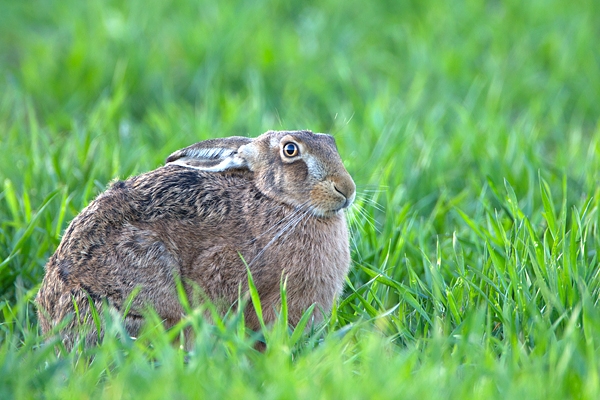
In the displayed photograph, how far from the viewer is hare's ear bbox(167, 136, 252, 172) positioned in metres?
3.78

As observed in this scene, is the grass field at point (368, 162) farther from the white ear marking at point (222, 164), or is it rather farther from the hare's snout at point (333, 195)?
the white ear marking at point (222, 164)

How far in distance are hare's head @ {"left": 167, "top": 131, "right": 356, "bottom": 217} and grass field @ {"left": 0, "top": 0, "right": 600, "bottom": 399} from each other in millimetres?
373

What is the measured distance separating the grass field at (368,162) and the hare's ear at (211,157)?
2.03ft

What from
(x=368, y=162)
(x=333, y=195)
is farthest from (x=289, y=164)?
(x=368, y=162)

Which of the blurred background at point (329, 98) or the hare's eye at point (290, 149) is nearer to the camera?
the hare's eye at point (290, 149)

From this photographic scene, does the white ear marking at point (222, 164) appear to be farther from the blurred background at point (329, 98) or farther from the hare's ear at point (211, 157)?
the blurred background at point (329, 98)

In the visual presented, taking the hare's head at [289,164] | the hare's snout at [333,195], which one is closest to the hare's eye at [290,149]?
the hare's head at [289,164]

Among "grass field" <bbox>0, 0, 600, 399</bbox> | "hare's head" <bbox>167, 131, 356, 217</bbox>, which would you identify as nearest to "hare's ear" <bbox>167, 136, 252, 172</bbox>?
"hare's head" <bbox>167, 131, 356, 217</bbox>

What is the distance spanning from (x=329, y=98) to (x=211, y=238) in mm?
2877

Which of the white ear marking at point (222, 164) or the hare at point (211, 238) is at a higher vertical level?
the white ear marking at point (222, 164)

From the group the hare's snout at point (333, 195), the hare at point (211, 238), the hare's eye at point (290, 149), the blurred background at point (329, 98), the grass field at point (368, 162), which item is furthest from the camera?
the blurred background at point (329, 98)

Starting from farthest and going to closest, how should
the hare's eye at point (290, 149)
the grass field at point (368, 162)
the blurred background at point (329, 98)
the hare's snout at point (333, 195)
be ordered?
1. the blurred background at point (329, 98)
2. the hare's eye at point (290, 149)
3. the hare's snout at point (333, 195)
4. the grass field at point (368, 162)

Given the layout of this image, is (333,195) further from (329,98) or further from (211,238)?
(329,98)

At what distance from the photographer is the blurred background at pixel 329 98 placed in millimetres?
4578
